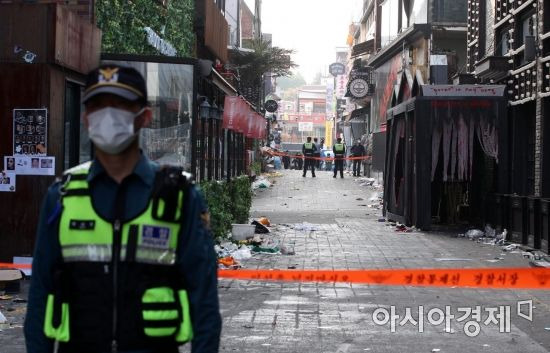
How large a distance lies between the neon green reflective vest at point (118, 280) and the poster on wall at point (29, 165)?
7.74m

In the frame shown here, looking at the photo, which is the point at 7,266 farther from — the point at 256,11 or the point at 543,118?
the point at 256,11

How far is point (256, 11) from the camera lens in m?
60.7

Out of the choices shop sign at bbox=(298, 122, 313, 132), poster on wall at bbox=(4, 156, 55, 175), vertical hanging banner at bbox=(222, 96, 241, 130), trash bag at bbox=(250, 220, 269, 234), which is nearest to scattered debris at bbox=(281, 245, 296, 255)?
vertical hanging banner at bbox=(222, 96, 241, 130)

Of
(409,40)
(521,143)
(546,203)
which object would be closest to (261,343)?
(546,203)

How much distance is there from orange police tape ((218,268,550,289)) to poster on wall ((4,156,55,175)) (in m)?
2.51

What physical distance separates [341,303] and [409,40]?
2445 cm

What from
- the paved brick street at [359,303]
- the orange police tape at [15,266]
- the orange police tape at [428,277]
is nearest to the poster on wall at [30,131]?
the orange police tape at [15,266]

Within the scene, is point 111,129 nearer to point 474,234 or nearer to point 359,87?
point 474,234

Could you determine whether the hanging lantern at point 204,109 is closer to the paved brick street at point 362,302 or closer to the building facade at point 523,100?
the paved brick street at point 362,302

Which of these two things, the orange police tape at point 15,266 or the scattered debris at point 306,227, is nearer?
the orange police tape at point 15,266

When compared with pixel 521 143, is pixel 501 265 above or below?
below

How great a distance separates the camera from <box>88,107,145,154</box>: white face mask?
311 cm

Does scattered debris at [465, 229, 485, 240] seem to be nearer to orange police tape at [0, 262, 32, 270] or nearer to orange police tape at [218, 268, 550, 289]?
orange police tape at [218, 268, 550, 289]

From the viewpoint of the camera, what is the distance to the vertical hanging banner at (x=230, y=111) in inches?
603
